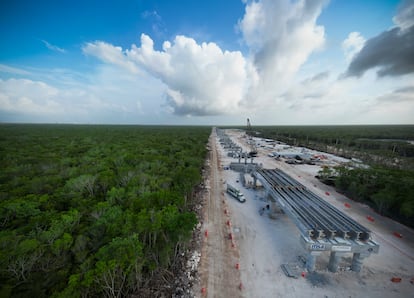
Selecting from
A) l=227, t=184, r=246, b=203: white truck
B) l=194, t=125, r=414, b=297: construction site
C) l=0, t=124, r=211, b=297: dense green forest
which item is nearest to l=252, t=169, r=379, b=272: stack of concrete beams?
l=194, t=125, r=414, b=297: construction site

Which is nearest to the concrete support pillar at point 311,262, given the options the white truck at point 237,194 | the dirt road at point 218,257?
the dirt road at point 218,257

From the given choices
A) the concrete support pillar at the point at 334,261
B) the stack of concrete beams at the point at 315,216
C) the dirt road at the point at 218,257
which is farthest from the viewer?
the stack of concrete beams at the point at 315,216

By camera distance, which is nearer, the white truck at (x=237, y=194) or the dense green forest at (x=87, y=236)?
the dense green forest at (x=87, y=236)

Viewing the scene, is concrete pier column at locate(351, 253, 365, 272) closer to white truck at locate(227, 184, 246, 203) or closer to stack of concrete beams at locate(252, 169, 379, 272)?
stack of concrete beams at locate(252, 169, 379, 272)

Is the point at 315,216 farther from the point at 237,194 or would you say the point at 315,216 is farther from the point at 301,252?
the point at 237,194

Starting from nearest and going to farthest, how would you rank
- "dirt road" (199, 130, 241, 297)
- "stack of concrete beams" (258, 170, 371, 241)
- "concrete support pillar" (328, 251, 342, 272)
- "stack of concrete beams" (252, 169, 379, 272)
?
"dirt road" (199, 130, 241, 297) → "stack of concrete beams" (252, 169, 379, 272) → "concrete support pillar" (328, 251, 342, 272) → "stack of concrete beams" (258, 170, 371, 241)

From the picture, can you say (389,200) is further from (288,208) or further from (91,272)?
(91,272)

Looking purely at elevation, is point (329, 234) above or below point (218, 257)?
above

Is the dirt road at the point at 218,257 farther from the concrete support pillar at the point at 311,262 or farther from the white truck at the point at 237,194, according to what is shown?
the concrete support pillar at the point at 311,262

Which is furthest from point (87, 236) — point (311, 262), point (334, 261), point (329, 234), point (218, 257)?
point (334, 261)
